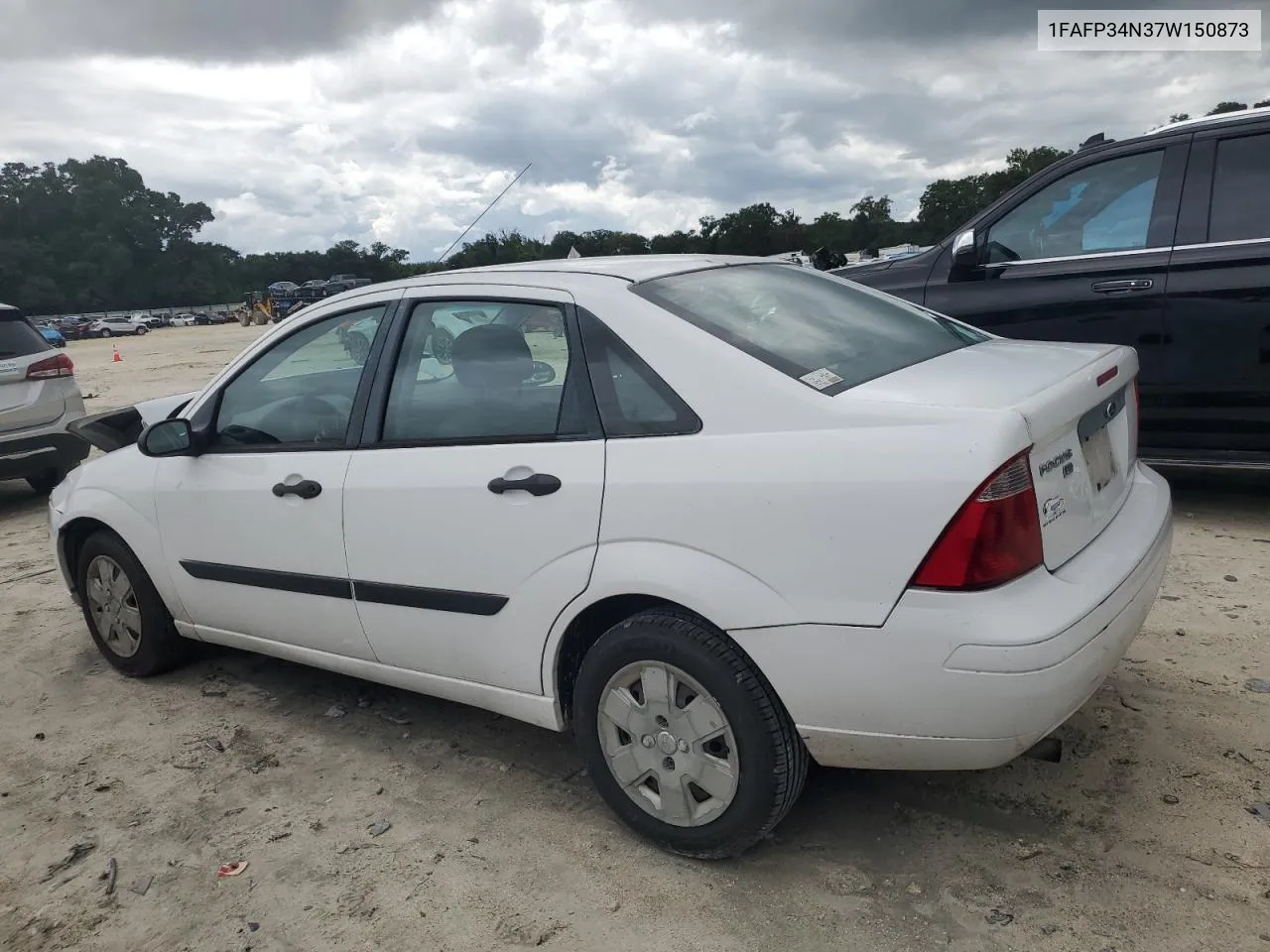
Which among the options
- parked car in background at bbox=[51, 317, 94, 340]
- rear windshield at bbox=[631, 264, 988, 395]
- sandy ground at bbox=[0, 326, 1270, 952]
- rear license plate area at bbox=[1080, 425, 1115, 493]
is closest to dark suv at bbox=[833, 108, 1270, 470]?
sandy ground at bbox=[0, 326, 1270, 952]

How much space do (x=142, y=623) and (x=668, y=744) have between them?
2646 millimetres

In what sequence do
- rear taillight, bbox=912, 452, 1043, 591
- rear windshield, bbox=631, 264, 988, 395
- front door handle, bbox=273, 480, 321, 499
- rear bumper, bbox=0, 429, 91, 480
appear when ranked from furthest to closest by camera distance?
rear bumper, bbox=0, 429, 91, 480 → front door handle, bbox=273, 480, 321, 499 → rear windshield, bbox=631, 264, 988, 395 → rear taillight, bbox=912, 452, 1043, 591

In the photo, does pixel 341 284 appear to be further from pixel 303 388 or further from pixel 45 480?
pixel 303 388

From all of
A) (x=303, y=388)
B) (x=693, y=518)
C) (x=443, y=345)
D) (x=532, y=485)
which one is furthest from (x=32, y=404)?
(x=693, y=518)

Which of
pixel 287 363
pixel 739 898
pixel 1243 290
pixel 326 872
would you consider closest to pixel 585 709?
pixel 739 898

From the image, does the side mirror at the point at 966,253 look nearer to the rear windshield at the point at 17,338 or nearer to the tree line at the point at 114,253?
the rear windshield at the point at 17,338

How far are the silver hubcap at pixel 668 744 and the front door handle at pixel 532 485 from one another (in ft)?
1.74

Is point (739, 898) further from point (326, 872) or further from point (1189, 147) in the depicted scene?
point (1189, 147)

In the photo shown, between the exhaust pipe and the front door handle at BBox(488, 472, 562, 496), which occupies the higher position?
the front door handle at BBox(488, 472, 562, 496)

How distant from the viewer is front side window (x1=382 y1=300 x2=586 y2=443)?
110 inches

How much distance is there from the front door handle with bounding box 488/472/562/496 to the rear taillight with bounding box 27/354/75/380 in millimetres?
6600

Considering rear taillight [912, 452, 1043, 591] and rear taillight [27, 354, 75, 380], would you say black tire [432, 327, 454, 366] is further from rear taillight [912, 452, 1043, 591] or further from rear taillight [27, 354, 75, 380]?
rear taillight [27, 354, 75, 380]

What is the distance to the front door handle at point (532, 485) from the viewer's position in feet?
8.74

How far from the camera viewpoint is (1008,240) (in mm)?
5633
